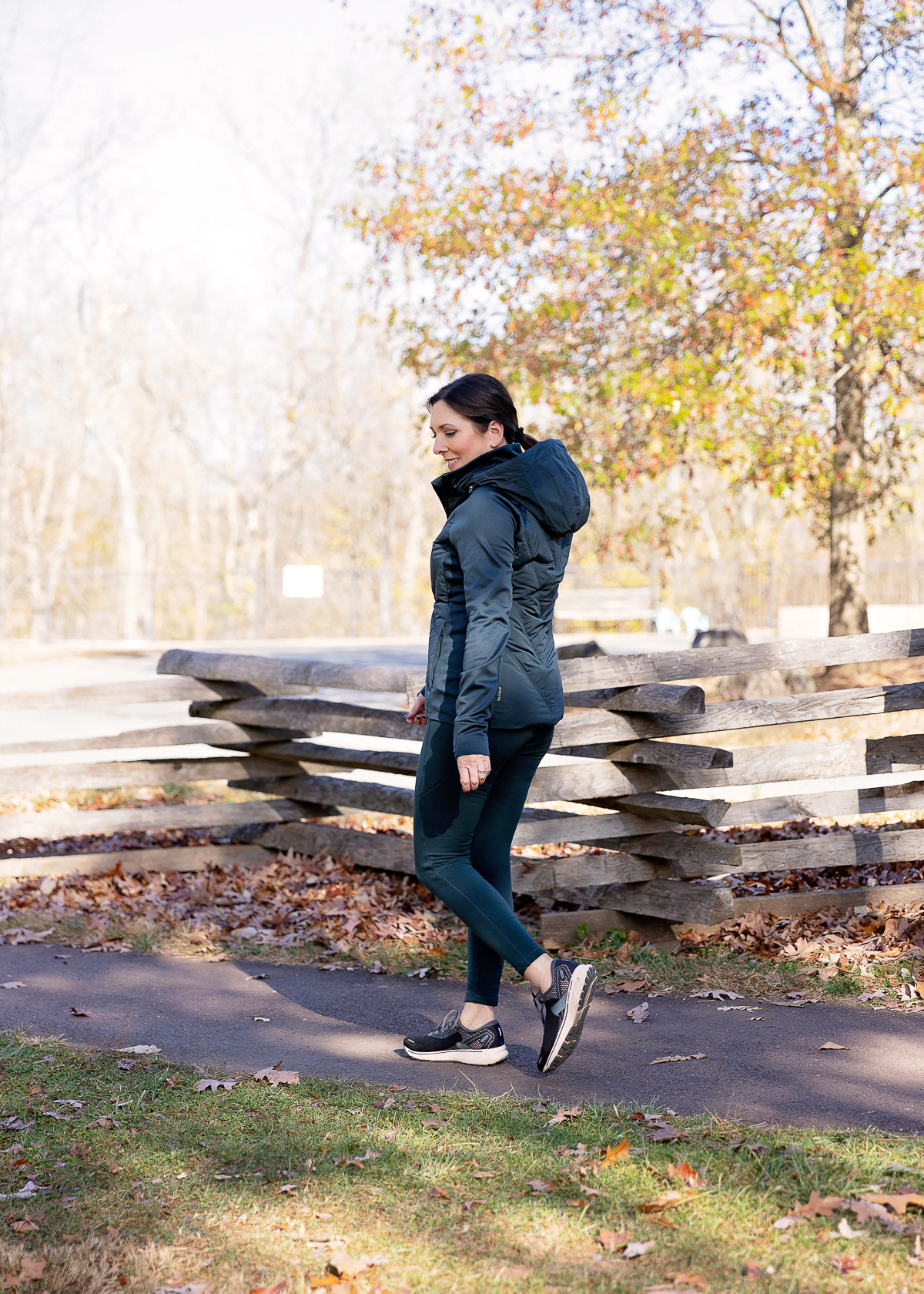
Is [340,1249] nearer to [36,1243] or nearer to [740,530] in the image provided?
[36,1243]

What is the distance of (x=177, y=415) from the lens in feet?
137

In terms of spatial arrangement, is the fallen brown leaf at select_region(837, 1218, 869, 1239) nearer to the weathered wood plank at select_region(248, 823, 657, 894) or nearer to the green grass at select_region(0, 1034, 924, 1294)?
the green grass at select_region(0, 1034, 924, 1294)

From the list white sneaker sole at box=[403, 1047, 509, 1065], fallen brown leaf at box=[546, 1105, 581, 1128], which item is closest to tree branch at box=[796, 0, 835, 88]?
white sneaker sole at box=[403, 1047, 509, 1065]

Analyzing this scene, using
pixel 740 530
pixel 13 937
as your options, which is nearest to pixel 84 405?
pixel 740 530

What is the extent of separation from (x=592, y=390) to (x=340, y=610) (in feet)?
99.3

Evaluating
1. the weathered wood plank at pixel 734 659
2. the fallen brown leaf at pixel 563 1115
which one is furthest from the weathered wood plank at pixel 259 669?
the fallen brown leaf at pixel 563 1115

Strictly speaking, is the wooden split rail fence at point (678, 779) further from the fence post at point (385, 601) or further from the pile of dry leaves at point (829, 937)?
the fence post at point (385, 601)

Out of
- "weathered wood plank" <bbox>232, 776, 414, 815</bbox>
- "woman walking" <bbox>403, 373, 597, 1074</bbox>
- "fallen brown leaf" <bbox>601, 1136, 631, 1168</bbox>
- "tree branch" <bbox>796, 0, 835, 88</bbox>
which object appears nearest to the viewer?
"fallen brown leaf" <bbox>601, 1136, 631, 1168</bbox>

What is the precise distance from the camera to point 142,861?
22.7 ft

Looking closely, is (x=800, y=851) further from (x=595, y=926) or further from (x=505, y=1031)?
(x=505, y=1031)

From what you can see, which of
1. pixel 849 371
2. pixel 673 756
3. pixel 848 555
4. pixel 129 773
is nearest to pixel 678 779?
pixel 673 756

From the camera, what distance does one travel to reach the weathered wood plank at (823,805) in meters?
5.62

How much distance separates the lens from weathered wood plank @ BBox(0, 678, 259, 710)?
6762 mm

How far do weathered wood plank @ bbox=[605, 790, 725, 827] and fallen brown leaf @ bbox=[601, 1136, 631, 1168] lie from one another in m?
2.00
